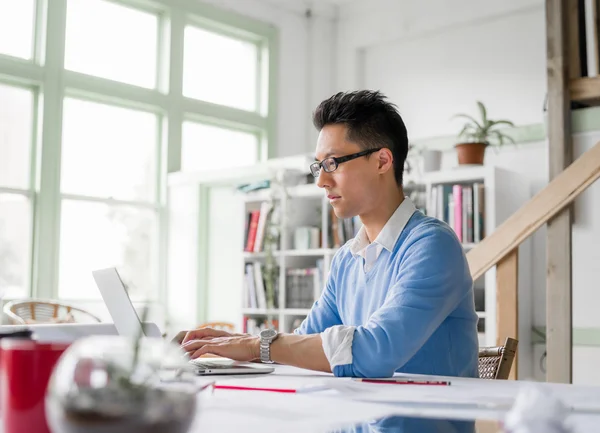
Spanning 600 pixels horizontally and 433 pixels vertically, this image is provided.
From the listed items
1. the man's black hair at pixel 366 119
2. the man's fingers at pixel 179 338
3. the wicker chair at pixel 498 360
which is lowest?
the wicker chair at pixel 498 360

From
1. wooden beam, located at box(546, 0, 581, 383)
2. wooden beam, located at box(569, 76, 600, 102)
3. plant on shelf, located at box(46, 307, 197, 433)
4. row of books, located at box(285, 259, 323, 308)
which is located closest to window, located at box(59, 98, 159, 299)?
row of books, located at box(285, 259, 323, 308)

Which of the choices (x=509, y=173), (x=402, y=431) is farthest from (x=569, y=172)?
(x=402, y=431)

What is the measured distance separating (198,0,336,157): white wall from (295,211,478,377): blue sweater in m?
5.39

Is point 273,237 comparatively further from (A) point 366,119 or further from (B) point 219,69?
(A) point 366,119

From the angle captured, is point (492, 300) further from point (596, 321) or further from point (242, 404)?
point (242, 404)

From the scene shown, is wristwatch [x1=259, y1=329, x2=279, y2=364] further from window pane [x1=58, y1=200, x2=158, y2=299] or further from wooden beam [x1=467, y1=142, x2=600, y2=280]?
window pane [x1=58, y1=200, x2=158, y2=299]

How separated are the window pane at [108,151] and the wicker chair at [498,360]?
15.3 feet

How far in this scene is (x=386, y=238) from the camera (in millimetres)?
2068

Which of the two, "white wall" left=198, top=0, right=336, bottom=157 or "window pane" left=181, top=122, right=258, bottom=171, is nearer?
"window pane" left=181, top=122, right=258, bottom=171

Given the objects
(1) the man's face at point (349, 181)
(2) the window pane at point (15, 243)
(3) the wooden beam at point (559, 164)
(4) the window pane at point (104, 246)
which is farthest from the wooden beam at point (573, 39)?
(2) the window pane at point (15, 243)

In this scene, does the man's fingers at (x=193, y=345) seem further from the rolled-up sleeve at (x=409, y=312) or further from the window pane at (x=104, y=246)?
the window pane at (x=104, y=246)

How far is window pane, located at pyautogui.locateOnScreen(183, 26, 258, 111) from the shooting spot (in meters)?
7.06

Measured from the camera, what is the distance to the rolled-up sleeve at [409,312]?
167 centimetres

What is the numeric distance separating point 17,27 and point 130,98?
3.31 ft
